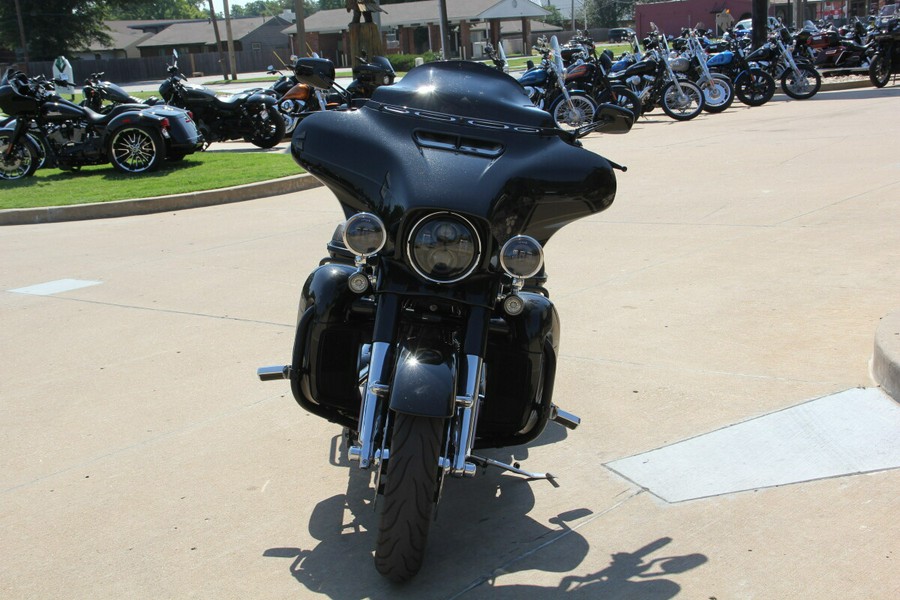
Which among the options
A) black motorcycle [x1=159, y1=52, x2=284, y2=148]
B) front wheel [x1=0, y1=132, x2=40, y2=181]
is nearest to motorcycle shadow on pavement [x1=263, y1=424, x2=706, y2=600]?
front wheel [x1=0, y1=132, x2=40, y2=181]

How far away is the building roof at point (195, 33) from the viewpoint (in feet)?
308

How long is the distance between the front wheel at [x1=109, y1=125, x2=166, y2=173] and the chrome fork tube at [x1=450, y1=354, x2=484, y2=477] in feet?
38.1

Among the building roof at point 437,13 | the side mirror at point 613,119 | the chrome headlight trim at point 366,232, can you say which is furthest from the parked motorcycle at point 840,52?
the building roof at point 437,13

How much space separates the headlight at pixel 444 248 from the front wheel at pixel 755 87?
716 inches

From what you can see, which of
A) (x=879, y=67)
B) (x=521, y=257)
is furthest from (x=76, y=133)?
(x=879, y=67)

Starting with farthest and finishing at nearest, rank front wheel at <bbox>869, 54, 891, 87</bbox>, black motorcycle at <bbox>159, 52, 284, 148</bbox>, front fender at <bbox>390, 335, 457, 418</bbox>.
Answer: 1. front wheel at <bbox>869, 54, 891, 87</bbox>
2. black motorcycle at <bbox>159, 52, 284, 148</bbox>
3. front fender at <bbox>390, 335, 457, 418</bbox>

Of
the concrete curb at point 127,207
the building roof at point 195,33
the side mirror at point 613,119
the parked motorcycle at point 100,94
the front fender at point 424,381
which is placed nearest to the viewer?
the front fender at point 424,381

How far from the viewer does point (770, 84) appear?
19688 millimetres

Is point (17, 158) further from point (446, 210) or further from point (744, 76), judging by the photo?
point (744, 76)

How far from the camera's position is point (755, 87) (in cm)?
1989

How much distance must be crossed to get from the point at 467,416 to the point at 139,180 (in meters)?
11.0

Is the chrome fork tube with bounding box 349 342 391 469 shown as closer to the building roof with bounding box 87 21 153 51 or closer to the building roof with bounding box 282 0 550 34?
the building roof with bounding box 282 0 550 34

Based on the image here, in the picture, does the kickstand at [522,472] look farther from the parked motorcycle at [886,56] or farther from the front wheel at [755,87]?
the parked motorcycle at [886,56]

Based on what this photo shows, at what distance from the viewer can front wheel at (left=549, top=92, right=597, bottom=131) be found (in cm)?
1791
